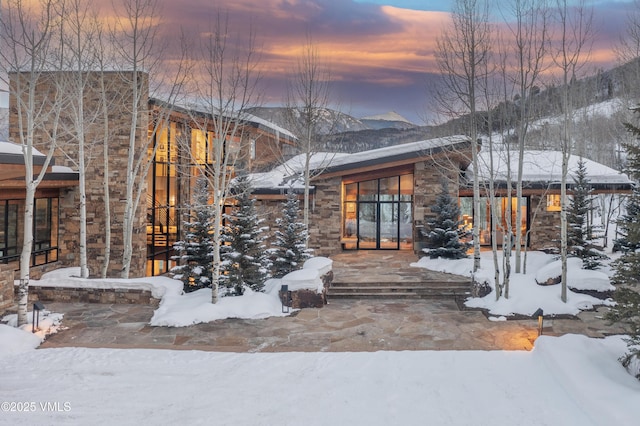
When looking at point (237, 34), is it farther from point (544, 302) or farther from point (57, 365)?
point (544, 302)

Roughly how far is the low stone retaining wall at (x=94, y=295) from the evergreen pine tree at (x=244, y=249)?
1803 mm

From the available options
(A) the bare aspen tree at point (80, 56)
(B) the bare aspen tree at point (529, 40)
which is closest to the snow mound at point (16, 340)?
(A) the bare aspen tree at point (80, 56)

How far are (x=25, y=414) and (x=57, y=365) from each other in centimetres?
150

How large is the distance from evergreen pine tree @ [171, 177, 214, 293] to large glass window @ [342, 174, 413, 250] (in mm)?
6657

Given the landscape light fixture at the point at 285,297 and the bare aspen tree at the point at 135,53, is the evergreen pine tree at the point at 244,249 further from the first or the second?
the bare aspen tree at the point at 135,53

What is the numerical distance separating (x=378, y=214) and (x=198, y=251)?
26.0 feet

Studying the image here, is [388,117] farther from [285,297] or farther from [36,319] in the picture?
[36,319]

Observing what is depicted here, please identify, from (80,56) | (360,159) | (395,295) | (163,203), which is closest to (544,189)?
(360,159)

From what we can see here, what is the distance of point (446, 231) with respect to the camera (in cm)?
1439

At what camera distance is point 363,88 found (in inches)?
1342

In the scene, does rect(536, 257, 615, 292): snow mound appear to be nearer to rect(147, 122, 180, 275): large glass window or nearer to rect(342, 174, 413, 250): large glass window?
rect(342, 174, 413, 250): large glass window

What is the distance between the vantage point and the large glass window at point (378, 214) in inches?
660

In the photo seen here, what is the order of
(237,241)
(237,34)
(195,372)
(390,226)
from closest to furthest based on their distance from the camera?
(195,372)
(237,34)
(237,241)
(390,226)

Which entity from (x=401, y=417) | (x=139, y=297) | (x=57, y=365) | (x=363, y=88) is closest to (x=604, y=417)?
(x=401, y=417)
